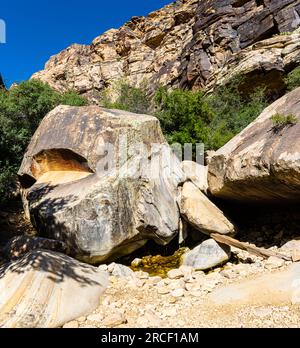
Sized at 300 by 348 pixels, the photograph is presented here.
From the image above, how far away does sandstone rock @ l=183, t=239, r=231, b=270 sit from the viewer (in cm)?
588

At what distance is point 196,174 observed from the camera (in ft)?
26.5

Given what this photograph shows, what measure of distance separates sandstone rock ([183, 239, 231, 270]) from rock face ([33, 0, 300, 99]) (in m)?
16.8

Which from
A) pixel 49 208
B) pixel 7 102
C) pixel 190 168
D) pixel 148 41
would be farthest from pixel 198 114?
pixel 148 41

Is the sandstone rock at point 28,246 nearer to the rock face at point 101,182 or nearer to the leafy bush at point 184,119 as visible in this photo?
the rock face at point 101,182

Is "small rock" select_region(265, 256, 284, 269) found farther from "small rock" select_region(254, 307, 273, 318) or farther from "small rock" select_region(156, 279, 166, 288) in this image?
"small rock" select_region(156, 279, 166, 288)

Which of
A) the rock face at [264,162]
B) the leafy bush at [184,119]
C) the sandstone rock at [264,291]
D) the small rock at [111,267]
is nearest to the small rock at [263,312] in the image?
the sandstone rock at [264,291]

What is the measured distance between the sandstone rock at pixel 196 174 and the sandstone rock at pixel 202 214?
1.68ft

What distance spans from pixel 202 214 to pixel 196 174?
166 centimetres

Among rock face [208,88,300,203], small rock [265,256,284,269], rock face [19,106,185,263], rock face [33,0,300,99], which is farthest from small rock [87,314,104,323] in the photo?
rock face [33,0,300,99]

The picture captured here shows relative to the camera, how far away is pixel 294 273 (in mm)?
4477

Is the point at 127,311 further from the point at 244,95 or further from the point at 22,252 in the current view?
the point at 244,95

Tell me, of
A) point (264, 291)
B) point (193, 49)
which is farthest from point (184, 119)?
point (193, 49)

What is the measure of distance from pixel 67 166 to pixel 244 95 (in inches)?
703

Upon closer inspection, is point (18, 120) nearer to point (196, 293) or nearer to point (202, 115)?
point (202, 115)
